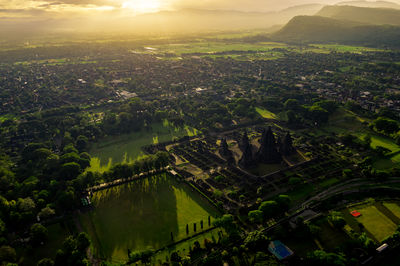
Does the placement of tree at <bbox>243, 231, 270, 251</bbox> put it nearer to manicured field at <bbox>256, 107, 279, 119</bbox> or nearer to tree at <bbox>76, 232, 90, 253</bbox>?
tree at <bbox>76, 232, 90, 253</bbox>

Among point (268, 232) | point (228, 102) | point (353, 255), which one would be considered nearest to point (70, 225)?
point (268, 232)

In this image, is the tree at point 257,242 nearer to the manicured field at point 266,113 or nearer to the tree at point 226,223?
the tree at point 226,223

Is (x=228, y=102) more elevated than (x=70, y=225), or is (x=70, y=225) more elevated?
(x=228, y=102)

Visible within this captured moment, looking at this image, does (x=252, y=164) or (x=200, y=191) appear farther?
(x=252, y=164)

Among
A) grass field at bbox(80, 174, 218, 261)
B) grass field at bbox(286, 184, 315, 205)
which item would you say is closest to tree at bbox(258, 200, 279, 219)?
grass field at bbox(286, 184, 315, 205)

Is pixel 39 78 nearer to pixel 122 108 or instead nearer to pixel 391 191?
pixel 122 108

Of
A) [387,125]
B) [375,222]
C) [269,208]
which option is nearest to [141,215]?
[269,208]

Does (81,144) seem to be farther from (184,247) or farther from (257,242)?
(257,242)
